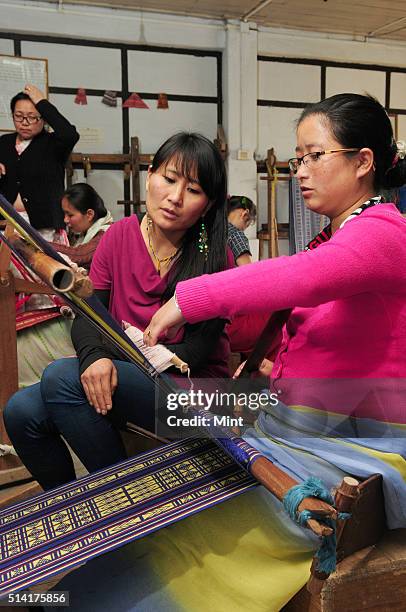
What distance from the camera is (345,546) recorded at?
2.81 feet

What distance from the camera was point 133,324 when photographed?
150 cm

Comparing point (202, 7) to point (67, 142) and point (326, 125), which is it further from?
point (326, 125)

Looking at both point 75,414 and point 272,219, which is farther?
point 272,219

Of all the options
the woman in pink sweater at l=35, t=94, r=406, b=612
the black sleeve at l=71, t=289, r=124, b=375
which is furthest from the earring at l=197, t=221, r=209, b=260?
the woman in pink sweater at l=35, t=94, r=406, b=612

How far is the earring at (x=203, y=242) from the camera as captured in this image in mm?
1526

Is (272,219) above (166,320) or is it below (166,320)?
above

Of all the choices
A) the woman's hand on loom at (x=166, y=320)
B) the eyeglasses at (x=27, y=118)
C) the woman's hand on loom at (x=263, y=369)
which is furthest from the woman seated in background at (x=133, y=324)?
the eyeglasses at (x=27, y=118)

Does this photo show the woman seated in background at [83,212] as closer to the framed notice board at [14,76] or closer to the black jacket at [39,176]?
the black jacket at [39,176]

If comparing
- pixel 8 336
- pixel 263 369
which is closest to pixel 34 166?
pixel 8 336

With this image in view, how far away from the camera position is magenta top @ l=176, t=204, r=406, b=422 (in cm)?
95

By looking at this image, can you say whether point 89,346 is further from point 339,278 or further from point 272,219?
point 272,219

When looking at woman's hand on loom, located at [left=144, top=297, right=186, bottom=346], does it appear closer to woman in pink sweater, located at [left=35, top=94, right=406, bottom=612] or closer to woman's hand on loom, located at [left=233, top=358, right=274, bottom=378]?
woman in pink sweater, located at [left=35, top=94, right=406, bottom=612]

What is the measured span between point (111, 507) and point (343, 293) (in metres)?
0.57

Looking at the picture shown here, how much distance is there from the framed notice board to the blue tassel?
4.94 meters
